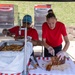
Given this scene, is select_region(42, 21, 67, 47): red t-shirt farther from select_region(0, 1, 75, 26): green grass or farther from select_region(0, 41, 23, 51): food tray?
select_region(0, 1, 75, 26): green grass

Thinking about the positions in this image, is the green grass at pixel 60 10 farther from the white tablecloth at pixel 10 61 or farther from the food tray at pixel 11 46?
the white tablecloth at pixel 10 61

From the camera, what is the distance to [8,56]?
84.1 inches

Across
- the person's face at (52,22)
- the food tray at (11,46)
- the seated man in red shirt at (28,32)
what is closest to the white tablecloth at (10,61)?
the food tray at (11,46)

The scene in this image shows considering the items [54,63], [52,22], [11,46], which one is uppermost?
[52,22]

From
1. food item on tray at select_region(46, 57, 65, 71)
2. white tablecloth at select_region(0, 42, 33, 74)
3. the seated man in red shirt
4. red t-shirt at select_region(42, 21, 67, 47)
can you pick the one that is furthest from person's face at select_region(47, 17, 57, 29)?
white tablecloth at select_region(0, 42, 33, 74)

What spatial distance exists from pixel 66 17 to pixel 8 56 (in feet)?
26.9

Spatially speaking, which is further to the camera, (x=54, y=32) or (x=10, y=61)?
(x=54, y=32)

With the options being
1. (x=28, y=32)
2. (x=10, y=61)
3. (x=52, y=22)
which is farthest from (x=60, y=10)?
(x=10, y=61)

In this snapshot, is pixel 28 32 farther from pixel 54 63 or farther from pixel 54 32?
pixel 54 63

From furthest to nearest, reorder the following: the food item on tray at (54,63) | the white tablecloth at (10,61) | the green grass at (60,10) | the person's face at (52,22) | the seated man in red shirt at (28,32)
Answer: the green grass at (60,10) < the seated man in red shirt at (28,32) < the person's face at (52,22) < the food item on tray at (54,63) < the white tablecloth at (10,61)

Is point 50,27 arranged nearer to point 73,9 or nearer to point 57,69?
point 57,69

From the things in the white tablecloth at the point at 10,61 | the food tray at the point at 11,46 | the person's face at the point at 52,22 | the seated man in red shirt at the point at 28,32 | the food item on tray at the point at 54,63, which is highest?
the person's face at the point at 52,22

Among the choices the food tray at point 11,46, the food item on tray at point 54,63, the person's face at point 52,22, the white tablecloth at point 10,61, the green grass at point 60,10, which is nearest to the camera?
the white tablecloth at point 10,61

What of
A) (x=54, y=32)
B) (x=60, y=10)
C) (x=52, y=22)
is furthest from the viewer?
(x=60, y=10)
